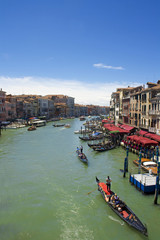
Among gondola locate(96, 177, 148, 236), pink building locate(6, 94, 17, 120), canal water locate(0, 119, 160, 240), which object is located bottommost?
canal water locate(0, 119, 160, 240)

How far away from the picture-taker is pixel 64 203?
619 inches

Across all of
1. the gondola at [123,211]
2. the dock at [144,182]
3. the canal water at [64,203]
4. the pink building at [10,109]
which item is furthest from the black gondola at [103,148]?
the pink building at [10,109]

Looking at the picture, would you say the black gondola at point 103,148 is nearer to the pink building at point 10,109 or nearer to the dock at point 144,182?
the dock at point 144,182

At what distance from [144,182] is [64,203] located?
7.73 m

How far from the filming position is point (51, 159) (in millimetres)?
28109

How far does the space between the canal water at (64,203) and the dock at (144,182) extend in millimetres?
508

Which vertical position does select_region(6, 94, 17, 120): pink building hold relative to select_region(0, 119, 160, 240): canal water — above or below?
above

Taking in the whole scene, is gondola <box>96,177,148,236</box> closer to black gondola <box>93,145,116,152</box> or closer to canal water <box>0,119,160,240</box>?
canal water <box>0,119,160,240</box>

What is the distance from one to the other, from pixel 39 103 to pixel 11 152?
78.3m

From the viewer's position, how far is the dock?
54.0 feet

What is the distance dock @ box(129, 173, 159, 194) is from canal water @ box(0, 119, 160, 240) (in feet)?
1.67

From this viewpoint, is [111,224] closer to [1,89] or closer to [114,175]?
[114,175]

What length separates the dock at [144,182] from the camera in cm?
1645

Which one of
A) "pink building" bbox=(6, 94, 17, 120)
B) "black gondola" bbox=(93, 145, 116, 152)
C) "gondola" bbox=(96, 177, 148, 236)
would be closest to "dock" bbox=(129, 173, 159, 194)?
"gondola" bbox=(96, 177, 148, 236)
